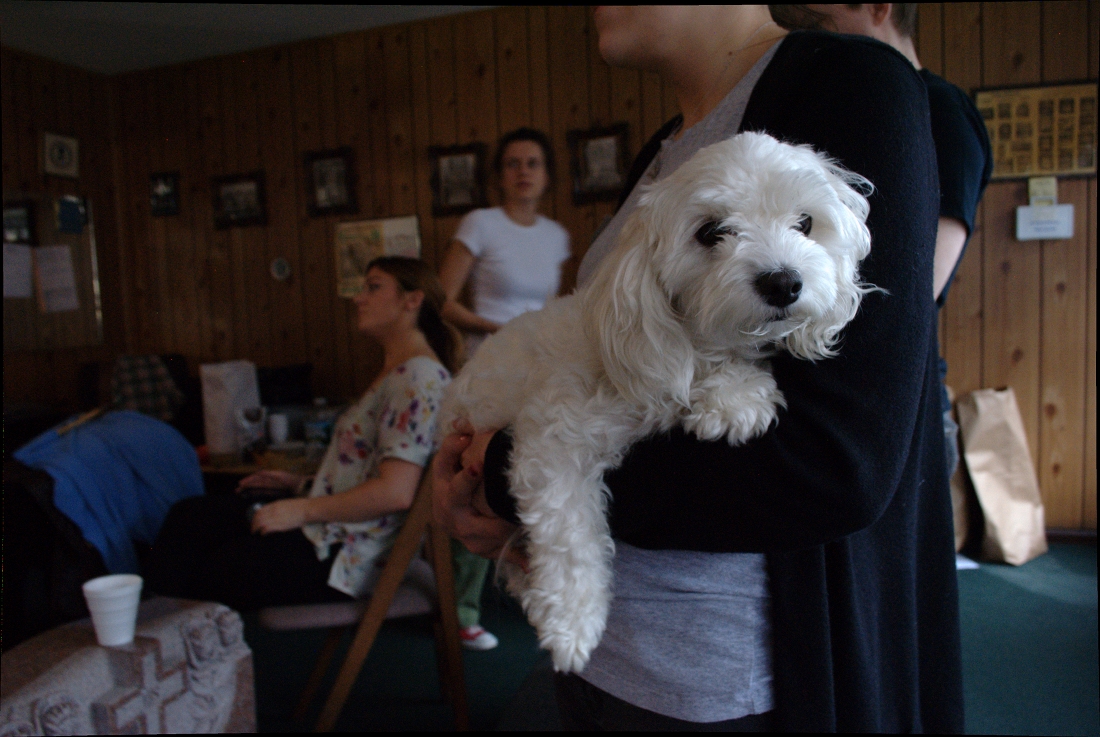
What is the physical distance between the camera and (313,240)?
1.39 meters

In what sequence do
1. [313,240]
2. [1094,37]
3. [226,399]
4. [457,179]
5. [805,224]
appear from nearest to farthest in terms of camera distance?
[1094,37] → [805,224] → [226,399] → [313,240] → [457,179]

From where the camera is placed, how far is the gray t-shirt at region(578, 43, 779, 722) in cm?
51

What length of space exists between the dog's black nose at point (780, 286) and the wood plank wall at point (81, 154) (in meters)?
0.66

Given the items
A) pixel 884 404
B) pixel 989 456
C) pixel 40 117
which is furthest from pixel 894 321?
pixel 989 456

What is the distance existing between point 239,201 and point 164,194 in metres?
0.19

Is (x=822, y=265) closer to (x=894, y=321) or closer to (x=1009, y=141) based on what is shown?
(x=894, y=321)

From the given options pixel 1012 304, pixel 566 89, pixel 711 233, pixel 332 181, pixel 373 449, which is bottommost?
pixel 373 449

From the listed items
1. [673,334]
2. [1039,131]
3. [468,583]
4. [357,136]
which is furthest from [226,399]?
[1039,131]

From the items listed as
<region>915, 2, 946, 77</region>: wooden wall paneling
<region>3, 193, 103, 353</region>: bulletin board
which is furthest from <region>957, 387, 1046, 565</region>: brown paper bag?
<region>3, 193, 103, 353</region>: bulletin board

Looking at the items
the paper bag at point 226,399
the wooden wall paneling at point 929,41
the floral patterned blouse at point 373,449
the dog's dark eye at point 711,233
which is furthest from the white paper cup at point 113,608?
the wooden wall paneling at point 929,41

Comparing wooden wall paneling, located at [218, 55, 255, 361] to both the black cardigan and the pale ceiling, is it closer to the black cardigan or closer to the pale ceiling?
the pale ceiling

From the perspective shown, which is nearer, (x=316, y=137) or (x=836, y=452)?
(x=836, y=452)

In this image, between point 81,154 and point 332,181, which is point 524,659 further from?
point 81,154

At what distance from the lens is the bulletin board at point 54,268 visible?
960mm
